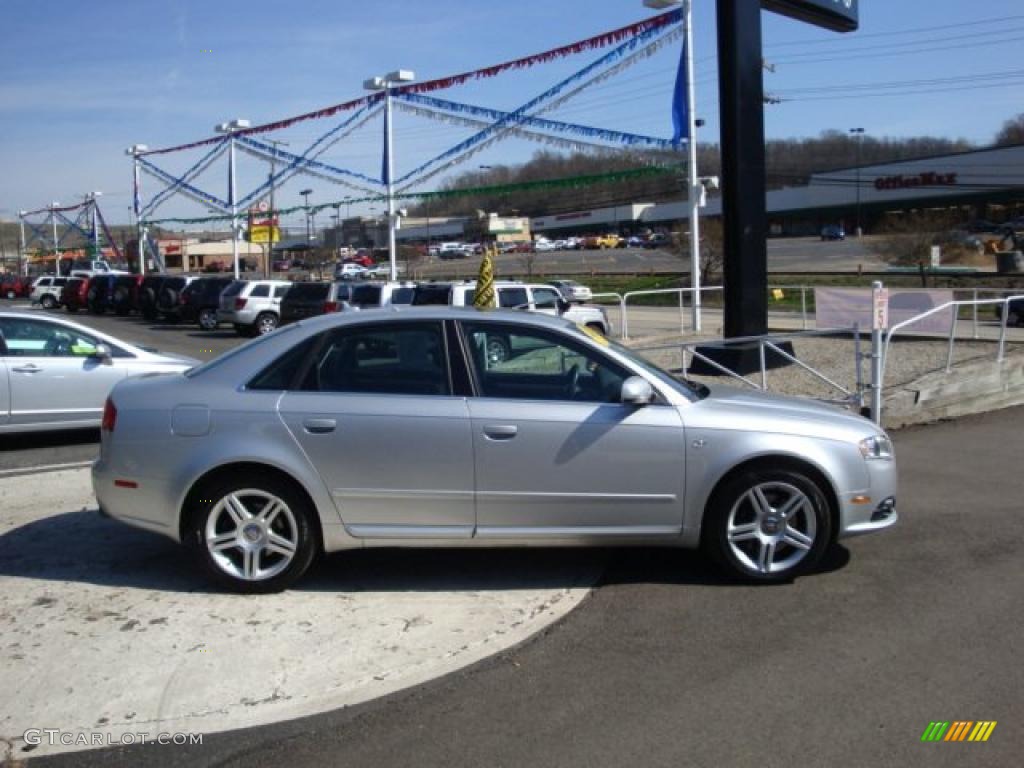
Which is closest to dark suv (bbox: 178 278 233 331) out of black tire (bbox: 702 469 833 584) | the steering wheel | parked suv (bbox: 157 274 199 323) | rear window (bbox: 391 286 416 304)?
parked suv (bbox: 157 274 199 323)

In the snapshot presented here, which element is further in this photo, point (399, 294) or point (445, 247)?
point (445, 247)

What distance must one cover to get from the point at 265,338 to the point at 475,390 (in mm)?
1297

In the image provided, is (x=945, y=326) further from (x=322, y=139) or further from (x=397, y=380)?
(x=322, y=139)

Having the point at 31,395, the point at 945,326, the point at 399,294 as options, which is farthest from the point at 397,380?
the point at 399,294

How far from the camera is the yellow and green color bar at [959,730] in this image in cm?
376

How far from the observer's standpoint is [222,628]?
4.92 metres

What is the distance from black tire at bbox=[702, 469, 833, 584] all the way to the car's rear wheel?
93.2ft

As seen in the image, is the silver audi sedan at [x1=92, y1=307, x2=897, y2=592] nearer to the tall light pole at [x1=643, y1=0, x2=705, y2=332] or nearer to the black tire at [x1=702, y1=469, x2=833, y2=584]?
the black tire at [x1=702, y1=469, x2=833, y2=584]

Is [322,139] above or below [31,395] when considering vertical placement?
above

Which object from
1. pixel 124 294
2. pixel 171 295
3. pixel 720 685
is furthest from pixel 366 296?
pixel 124 294

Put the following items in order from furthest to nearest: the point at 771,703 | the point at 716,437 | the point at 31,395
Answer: the point at 31,395 < the point at 716,437 < the point at 771,703

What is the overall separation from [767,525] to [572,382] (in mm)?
1332

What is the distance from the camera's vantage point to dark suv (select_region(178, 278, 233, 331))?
31938 millimetres

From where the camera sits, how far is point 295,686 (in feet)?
14.1
